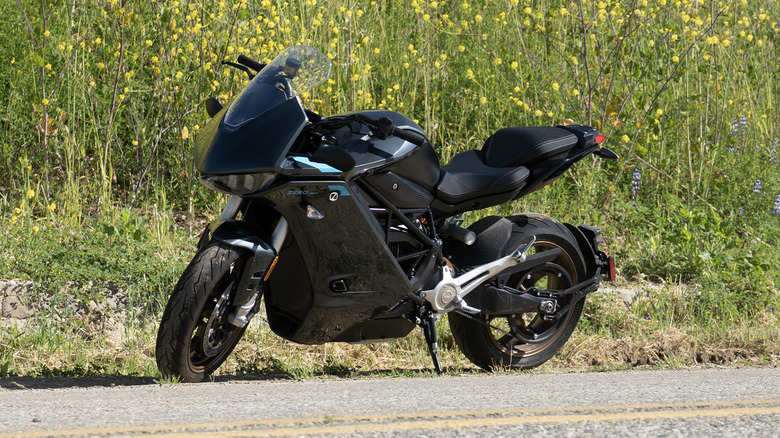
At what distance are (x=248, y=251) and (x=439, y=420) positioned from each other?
129cm

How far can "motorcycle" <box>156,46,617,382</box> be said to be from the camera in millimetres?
4266

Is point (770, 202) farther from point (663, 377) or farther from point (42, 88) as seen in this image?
point (42, 88)

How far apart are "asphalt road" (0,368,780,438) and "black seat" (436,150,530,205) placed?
907 millimetres

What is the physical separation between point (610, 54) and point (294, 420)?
5.54 metres

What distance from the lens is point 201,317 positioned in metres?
4.39

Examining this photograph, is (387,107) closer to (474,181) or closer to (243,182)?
(474,181)

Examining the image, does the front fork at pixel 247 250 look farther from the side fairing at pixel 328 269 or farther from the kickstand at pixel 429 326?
the kickstand at pixel 429 326

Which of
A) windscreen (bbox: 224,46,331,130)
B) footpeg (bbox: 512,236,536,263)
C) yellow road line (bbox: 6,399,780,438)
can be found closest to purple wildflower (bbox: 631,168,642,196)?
footpeg (bbox: 512,236,536,263)

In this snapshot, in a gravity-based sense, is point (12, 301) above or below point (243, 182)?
below

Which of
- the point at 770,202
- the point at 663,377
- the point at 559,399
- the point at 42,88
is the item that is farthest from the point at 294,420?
the point at 770,202

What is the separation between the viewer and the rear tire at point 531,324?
529cm

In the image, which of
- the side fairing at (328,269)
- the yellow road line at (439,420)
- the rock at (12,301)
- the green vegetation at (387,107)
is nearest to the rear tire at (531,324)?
the green vegetation at (387,107)

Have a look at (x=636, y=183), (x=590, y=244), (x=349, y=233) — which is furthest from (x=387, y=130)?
(x=636, y=183)

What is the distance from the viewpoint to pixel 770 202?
8125 millimetres
